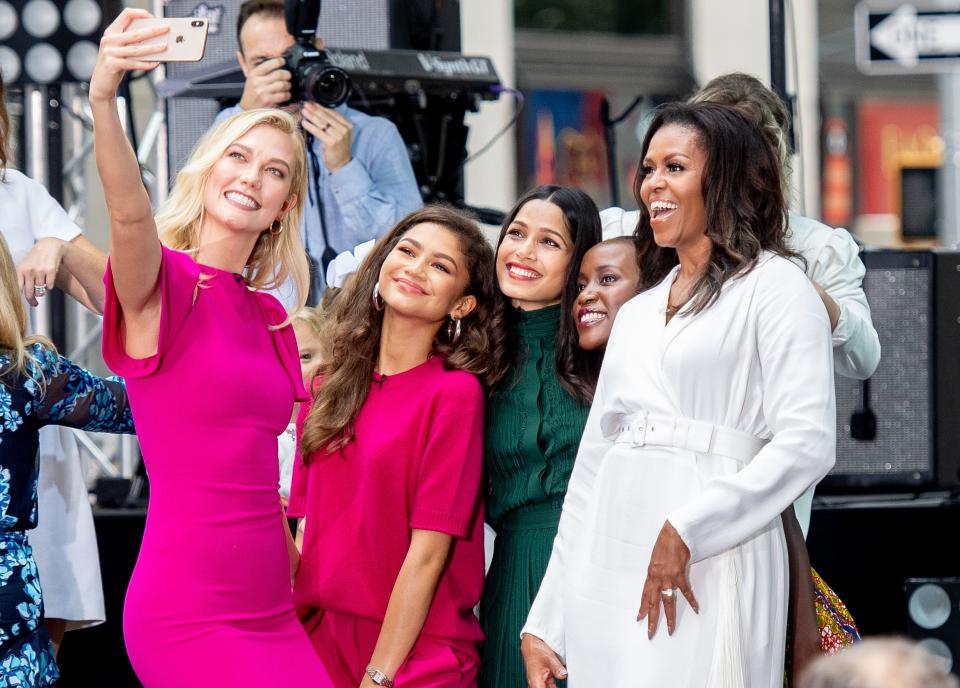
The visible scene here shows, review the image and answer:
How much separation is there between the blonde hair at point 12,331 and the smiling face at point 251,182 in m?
0.39

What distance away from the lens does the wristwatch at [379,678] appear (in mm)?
2611

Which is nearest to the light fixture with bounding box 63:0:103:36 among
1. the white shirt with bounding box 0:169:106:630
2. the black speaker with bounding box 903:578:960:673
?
the white shirt with bounding box 0:169:106:630

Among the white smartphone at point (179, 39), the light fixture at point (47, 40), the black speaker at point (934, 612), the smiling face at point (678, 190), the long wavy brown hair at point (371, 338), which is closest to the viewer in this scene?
the white smartphone at point (179, 39)

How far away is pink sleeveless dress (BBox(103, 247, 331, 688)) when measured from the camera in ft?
7.63

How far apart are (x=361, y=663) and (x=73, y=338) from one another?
12.3 ft

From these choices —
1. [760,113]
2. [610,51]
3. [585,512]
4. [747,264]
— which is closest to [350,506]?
[585,512]

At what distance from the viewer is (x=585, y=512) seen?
2.55 m

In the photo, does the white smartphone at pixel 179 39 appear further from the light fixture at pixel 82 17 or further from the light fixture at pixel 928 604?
the light fixture at pixel 928 604

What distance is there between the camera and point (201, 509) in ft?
7.77

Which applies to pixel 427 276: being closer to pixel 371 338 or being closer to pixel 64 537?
pixel 371 338

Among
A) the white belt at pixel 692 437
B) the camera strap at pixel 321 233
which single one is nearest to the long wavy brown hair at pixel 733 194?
the white belt at pixel 692 437

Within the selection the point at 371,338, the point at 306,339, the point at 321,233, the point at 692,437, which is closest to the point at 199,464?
the point at 371,338

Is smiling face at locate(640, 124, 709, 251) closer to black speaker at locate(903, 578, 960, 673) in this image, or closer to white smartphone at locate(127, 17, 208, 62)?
white smartphone at locate(127, 17, 208, 62)

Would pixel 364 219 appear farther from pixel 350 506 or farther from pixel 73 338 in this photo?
pixel 73 338
